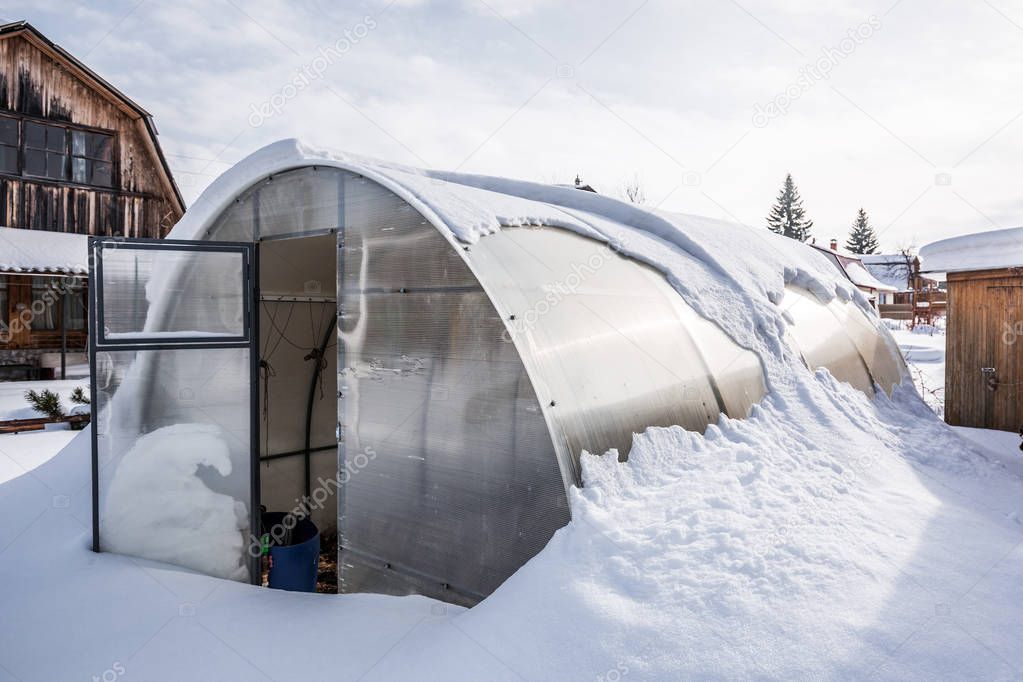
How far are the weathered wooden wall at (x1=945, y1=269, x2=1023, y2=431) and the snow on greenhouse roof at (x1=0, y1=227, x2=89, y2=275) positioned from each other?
1596cm

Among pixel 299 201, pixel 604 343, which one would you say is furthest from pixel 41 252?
pixel 604 343

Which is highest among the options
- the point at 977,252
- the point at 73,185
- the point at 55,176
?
the point at 55,176

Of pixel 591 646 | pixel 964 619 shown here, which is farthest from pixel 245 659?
pixel 964 619

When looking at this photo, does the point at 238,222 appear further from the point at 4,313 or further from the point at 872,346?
the point at 4,313

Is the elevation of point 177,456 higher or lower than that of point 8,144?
lower

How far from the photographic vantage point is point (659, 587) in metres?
3.15

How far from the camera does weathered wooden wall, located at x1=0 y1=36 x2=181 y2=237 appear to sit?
14.1 m

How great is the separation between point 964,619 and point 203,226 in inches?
232

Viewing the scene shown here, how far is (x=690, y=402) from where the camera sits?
493 cm

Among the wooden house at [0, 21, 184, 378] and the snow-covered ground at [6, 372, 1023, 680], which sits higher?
the wooden house at [0, 21, 184, 378]

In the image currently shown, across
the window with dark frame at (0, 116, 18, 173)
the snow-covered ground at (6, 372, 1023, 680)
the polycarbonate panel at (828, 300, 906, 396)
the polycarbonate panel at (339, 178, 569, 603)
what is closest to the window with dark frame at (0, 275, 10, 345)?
the window with dark frame at (0, 116, 18, 173)

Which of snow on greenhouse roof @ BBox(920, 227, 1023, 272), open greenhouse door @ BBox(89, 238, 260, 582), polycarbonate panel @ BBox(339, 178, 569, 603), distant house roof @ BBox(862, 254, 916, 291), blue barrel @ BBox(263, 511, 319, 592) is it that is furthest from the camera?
distant house roof @ BBox(862, 254, 916, 291)

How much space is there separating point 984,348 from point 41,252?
56.9ft

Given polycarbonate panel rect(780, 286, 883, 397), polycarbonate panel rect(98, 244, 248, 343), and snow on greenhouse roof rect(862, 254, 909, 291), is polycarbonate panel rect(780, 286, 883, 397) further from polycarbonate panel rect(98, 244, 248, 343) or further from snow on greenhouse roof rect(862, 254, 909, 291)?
snow on greenhouse roof rect(862, 254, 909, 291)
